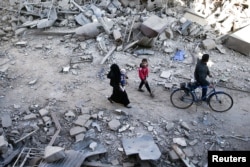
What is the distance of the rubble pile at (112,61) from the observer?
24.6 ft

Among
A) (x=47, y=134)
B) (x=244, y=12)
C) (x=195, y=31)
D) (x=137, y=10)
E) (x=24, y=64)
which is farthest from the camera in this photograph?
(x=137, y=10)

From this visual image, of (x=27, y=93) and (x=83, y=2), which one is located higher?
(x=83, y=2)

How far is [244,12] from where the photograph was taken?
1301cm

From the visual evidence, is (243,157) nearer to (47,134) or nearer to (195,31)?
(47,134)

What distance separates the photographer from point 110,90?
969cm

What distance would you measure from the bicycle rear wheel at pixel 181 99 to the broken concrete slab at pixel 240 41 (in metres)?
3.93

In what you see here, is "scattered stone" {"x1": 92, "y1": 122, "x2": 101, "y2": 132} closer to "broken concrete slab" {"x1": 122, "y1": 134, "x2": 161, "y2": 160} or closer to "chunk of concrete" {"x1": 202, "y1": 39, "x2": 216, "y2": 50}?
"broken concrete slab" {"x1": 122, "y1": 134, "x2": 161, "y2": 160}

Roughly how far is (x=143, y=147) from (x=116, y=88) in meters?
1.83

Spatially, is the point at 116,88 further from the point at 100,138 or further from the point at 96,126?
the point at 100,138

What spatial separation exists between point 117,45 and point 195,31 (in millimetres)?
3056

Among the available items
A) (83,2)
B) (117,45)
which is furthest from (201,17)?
(83,2)

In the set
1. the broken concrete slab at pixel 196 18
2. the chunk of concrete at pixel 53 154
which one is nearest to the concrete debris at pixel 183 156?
the chunk of concrete at pixel 53 154

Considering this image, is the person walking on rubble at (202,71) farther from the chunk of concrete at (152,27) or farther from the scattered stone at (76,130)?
the scattered stone at (76,130)

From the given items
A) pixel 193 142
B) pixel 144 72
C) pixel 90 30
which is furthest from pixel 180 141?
pixel 90 30
